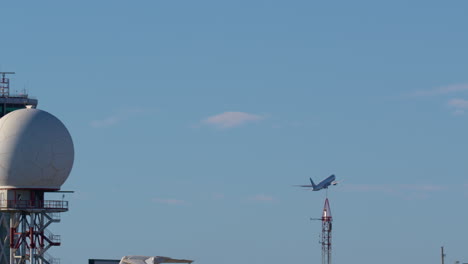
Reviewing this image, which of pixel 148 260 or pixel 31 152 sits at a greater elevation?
pixel 31 152

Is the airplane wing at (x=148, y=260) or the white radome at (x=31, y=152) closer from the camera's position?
the airplane wing at (x=148, y=260)

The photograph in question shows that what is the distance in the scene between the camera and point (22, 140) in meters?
130

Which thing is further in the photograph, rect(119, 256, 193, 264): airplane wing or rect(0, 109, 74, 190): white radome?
rect(0, 109, 74, 190): white radome

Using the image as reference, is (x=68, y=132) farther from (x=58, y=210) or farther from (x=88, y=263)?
(x=88, y=263)

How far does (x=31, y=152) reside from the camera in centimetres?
12938

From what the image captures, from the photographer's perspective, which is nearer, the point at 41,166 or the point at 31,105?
the point at 41,166

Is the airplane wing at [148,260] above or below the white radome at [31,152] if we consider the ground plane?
below

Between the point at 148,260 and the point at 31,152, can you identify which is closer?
the point at 148,260

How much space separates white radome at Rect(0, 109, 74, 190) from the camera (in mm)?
129250

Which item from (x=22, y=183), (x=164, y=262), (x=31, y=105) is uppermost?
(x=31, y=105)

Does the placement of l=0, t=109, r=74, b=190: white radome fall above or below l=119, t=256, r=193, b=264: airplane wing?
above

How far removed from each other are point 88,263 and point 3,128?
25.6 meters

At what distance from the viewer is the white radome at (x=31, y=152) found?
129m

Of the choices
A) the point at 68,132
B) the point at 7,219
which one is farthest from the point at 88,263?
the point at 68,132
